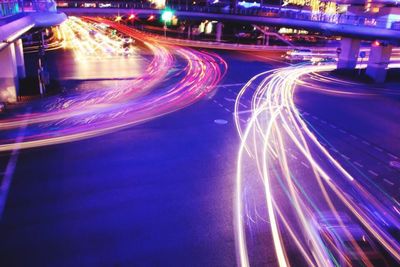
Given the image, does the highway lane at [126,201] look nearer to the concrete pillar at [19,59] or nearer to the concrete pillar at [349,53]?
the concrete pillar at [19,59]

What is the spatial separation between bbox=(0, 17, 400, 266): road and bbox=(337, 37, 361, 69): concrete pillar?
1371 centimetres

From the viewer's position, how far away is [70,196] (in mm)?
11617

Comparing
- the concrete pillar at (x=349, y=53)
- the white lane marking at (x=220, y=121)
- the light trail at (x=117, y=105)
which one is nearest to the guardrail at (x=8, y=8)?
the light trail at (x=117, y=105)

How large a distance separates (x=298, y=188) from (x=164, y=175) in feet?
16.1

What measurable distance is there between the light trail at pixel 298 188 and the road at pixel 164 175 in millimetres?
83

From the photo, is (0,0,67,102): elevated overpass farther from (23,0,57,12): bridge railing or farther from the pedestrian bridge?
the pedestrian bridge

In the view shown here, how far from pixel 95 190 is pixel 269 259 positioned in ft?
20.8

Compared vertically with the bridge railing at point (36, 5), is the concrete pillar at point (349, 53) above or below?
below

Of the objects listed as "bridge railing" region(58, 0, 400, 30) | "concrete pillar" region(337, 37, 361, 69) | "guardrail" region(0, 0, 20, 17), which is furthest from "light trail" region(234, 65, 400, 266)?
"concrete pillar" region(337, 37, 361, 69)

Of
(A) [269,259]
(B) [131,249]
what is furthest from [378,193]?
(B) [131,249]

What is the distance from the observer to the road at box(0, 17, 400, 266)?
9258 mm

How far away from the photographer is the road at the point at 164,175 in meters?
9.26

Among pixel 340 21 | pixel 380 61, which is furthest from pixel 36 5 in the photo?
pixel 380 61

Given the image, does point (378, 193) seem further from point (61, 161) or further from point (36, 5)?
point (36, 5)
